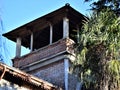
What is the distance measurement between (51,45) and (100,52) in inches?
178

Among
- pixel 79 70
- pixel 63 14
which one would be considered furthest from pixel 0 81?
pixel 63 14

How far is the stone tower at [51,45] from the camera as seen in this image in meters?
17.1

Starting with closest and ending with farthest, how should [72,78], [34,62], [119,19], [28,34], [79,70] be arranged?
[119,19] < [79,70] < [72,78] < [34,62] < [28,34]

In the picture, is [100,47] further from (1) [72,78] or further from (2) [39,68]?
(2) [39,68]

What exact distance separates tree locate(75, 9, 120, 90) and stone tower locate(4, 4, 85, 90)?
224 centimetres

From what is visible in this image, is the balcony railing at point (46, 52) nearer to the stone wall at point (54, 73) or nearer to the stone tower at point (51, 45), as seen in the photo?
the stone tower at point (51, 45)

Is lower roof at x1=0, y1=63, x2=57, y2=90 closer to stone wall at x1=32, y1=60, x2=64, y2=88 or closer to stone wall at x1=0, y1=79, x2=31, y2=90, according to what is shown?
stone wall at x1=0, y1=79, x2=31, y2=90

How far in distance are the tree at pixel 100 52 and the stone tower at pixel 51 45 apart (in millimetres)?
2240

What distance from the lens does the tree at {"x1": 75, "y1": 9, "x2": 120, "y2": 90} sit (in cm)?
1330

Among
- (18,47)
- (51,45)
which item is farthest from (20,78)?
(18,47)

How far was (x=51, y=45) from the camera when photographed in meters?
18.1

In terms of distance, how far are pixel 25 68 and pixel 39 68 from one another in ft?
3.11

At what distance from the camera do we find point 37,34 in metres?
19.9

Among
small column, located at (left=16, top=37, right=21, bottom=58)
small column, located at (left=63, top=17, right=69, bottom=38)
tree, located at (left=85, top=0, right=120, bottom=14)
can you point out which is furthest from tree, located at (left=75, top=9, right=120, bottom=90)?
small column, located at (left=16, top=37, right=21, bottom=58)
